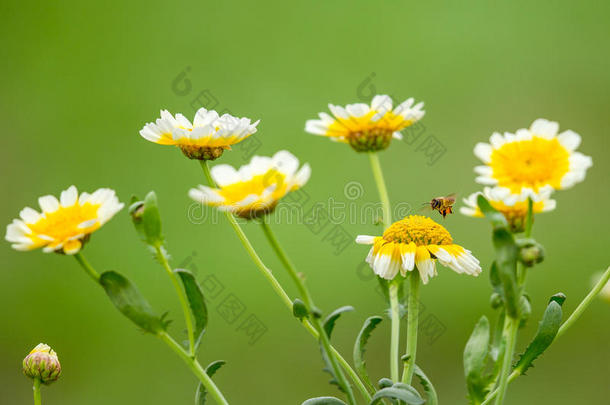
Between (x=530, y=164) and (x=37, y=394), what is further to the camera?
(x=37, y=394)

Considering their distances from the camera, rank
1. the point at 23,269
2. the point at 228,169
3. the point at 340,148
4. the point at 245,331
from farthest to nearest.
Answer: the point at 340,148 → the point at 23,269 → the point at 245,331 → the point at 228,169

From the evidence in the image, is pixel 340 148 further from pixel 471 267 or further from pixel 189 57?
pixel 471 267

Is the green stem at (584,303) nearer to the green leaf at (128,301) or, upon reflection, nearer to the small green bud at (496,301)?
the small green bud at (496,301)

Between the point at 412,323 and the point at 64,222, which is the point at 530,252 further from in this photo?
the point at 64,222

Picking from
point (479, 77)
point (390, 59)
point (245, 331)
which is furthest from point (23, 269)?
point (479, 77)

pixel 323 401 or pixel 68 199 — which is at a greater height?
pixel 68 199

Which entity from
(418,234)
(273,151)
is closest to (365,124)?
(418,234)
